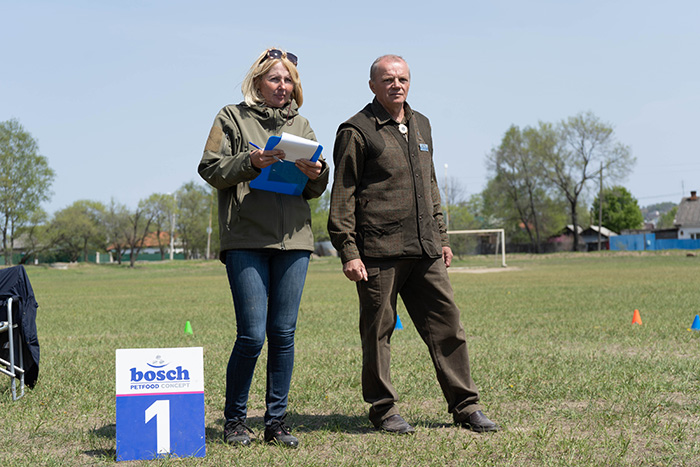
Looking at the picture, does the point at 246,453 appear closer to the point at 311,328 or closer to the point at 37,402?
the point at 37,402

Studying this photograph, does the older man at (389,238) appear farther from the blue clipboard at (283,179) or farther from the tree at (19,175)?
the tree at (19,175)

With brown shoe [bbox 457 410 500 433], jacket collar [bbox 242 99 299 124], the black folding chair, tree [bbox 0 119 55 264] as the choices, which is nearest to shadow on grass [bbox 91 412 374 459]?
brown shoe [bbox 457 410 500 433]

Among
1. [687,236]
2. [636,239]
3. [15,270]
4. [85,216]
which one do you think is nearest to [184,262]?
[85,216]

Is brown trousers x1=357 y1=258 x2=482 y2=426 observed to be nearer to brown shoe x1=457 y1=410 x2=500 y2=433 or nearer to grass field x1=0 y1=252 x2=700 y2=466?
brown shoe x1=457 y1=410 x2=500 y2=433

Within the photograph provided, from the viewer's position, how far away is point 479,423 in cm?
378

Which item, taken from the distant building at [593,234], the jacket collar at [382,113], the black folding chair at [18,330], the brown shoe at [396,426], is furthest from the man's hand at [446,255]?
the distant building at [593,234]

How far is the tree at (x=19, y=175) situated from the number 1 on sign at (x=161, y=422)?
198 feet

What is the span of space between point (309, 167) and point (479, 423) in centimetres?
175

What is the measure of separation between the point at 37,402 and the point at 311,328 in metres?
5.17

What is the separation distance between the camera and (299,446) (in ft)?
11.7

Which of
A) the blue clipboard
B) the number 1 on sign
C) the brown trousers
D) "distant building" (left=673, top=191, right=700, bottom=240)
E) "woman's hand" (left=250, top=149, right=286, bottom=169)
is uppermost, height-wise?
"distant building" (left=673, top=191, right=700, bottom=240)

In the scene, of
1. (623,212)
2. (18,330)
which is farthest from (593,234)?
(18,330)

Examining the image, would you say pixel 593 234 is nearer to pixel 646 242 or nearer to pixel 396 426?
pixel 646 242

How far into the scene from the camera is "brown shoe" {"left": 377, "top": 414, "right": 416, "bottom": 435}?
3754mm
